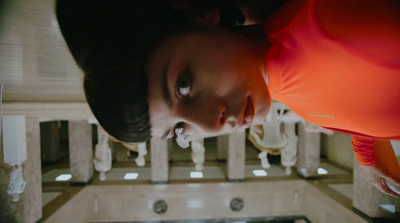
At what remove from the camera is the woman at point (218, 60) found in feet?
2.44

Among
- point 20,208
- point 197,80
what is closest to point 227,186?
point 20,208

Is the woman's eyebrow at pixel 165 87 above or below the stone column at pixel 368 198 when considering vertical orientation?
above

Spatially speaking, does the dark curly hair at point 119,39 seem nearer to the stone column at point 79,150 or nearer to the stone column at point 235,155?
the stone column at point 235,155

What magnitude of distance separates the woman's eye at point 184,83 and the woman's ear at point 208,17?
215 mm

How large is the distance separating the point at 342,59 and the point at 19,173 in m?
3.69

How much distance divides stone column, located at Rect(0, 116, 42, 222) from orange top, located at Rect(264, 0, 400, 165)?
3145 millimetres

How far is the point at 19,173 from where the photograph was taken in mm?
2883

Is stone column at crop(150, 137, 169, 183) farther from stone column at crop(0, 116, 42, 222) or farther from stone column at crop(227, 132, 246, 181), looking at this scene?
stone column at crop(0, 116, 42, 222)

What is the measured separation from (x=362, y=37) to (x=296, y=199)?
4929 millimetres

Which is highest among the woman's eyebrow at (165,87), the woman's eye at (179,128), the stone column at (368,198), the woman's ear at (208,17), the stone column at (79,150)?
the woman's ear at (208,17)

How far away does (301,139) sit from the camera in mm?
5039

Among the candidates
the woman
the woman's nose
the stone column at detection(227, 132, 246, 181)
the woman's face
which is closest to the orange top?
the woman

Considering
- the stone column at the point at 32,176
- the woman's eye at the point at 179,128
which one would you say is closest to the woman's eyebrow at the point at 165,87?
the woman's eye at the point at 179,128

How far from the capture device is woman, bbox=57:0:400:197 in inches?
29.3
